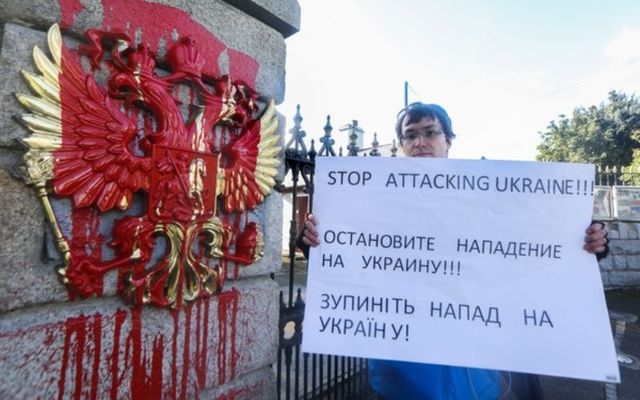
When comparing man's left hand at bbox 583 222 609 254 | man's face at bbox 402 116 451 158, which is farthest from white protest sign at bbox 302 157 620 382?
man's face at bbox 402 116 451 158

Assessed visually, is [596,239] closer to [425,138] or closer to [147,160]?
[425,138]

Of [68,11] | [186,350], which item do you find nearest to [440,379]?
[186,350]

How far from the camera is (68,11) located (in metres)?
1.15

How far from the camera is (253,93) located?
1.72 m

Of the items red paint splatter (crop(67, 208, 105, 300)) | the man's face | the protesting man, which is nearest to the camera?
red paint splatter (crop(67, 208, 105, 300))

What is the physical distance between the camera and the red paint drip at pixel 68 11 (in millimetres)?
1139

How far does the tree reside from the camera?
2062 cm

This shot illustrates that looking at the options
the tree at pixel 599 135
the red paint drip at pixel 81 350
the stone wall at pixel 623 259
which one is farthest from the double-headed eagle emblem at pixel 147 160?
the tree at pixel 599 135

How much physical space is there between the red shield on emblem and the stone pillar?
76 millimetres

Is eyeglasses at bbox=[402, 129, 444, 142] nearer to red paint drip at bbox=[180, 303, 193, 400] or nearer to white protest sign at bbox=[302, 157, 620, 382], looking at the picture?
white protest sign at bbox=[302, 157, 620, 382]

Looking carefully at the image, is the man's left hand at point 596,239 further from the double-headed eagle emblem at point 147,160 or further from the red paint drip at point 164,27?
the red paint drip at point 164,27

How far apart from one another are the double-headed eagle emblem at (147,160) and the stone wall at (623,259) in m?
8.46

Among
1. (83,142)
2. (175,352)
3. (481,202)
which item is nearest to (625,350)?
(481,202)

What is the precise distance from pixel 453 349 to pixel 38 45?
5.71ft
